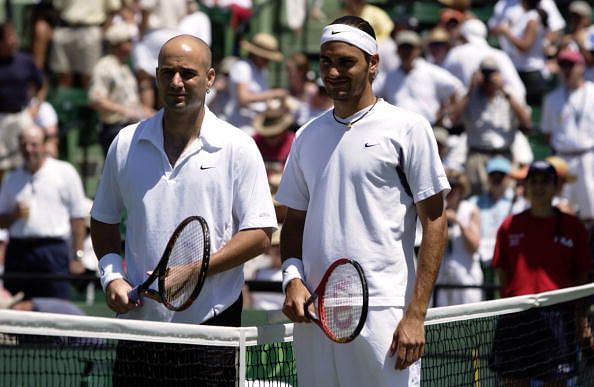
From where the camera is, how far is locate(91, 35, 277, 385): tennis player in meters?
5.57

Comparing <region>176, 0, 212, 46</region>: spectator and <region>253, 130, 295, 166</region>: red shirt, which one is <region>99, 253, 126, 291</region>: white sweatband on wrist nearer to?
<region>253, 130, 295, 166</region>: red shirt

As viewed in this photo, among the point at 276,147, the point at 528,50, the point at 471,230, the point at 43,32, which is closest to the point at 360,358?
the point at 471,230

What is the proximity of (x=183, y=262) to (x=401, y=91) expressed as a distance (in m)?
8.73

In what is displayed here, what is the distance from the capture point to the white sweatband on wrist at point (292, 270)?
5.50 metres

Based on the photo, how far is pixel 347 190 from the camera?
17.9ft

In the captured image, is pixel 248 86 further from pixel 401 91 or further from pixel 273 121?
pixel 401 91

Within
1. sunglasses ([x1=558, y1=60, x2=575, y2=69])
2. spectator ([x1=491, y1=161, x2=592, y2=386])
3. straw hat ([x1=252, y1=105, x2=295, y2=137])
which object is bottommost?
spectator ([x1=491, y1=161, x2=592, y2=386])

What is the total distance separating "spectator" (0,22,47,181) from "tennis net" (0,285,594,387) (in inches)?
273

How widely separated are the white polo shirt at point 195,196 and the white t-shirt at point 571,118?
8.46 m

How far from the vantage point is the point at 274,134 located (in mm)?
13688

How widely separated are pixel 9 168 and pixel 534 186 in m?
7.37

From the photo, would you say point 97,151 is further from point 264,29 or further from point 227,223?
point 227,223

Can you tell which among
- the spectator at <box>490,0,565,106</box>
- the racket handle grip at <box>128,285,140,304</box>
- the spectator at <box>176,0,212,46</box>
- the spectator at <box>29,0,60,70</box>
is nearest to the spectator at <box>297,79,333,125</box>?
the spectator at <box>176,0,212,46</box>

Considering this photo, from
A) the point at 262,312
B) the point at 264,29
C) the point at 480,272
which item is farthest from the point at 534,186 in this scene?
the point at 264,29
